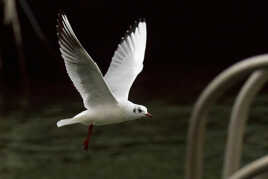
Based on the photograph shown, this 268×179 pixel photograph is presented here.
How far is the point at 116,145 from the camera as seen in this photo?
391 inches

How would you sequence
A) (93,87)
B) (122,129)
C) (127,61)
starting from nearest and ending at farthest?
(93,87) → (127,61) → (122,129)

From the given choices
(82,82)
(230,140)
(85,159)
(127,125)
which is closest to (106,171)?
(85,159)

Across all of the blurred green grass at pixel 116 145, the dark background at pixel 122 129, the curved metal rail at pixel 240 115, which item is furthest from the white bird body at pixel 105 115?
the blurred green grass at pixel 116 145

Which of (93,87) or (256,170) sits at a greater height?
(93,87)

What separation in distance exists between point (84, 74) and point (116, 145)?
28.3ft

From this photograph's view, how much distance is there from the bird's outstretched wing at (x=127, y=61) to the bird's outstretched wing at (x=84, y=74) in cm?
12

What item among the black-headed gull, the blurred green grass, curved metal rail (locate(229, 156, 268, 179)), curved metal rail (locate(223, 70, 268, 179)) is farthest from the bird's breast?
the blurred green grass

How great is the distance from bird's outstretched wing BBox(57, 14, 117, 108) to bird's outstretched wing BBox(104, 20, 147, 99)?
119mm

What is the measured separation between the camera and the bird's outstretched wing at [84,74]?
1.23 m

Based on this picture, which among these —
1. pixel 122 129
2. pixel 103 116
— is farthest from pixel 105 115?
pixel 122 129

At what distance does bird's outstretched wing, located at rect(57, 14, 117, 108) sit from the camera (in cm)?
123

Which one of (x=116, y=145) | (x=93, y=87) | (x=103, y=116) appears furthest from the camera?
(x=116, y=145)

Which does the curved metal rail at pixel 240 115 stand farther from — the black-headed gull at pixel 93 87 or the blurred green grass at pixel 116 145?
the blurred green grass at pixel 116 145

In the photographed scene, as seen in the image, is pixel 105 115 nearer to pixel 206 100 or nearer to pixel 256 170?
pixel 256 170
